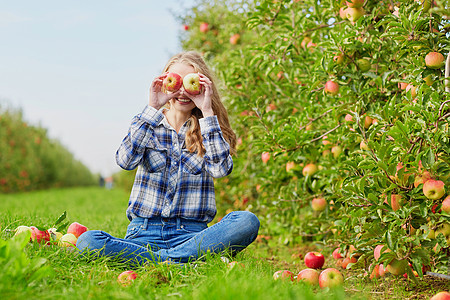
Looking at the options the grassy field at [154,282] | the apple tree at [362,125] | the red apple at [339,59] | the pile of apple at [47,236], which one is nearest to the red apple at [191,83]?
the apple tree at [362,125]

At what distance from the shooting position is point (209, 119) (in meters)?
A: 2.49

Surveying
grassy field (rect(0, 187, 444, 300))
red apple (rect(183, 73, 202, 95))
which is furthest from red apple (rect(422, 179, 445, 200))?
red apple (rect(183, 73, 202, 95))

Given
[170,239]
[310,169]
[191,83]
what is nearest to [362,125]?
[310,169]

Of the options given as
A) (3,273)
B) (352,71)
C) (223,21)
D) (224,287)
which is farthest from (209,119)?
(223,21)

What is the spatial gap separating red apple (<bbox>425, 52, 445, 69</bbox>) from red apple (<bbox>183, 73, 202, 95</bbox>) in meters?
1.29

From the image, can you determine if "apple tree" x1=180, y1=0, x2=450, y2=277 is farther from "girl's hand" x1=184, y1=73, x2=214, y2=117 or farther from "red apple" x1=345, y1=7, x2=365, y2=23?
"girl's hand" x1=184, y1=73, x2=214, y2=117

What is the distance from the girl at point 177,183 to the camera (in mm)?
2369

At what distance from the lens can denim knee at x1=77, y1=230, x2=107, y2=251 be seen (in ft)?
7.33

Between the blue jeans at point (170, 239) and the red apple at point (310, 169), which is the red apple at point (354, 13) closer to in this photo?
the red apple at point (310, 169)

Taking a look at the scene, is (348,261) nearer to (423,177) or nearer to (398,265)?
(398,265)

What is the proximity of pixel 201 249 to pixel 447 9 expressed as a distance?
Answer: 5.66 ft

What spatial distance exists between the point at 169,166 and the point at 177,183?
0.43ft

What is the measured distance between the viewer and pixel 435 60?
2129mm

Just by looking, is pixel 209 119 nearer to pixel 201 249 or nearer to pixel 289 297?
pixel 201 249
